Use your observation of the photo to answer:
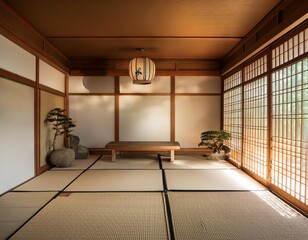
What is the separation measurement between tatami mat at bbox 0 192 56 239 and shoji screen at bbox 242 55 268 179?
337cm

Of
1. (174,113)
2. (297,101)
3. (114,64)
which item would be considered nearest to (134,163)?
(174,113)

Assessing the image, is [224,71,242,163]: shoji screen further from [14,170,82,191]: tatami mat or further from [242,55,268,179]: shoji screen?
[14,170,82,191]: tatami mat

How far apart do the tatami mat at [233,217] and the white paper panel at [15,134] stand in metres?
2.37

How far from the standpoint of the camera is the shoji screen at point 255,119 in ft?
12.0

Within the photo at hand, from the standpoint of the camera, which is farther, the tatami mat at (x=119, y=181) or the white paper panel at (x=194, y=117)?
the white paper panel at (x=194, y=117)

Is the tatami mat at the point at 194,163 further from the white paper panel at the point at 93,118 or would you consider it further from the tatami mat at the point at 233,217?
the white paper panel at the point at 93,118

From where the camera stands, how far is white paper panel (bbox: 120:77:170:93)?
6.06 meters

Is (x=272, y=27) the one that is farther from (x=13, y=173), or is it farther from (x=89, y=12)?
(x=13, y=173)

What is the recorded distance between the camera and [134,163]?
4898 millimetres

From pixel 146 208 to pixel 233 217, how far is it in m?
0.95

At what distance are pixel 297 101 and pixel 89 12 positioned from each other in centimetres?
315

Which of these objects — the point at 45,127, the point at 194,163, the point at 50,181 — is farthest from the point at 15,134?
the point at 194,163

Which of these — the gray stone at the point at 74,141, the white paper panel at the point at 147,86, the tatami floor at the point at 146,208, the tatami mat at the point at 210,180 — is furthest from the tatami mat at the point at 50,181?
the white paper panel at the point at 147,86

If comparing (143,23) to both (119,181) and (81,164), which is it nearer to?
(119,181)
